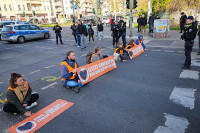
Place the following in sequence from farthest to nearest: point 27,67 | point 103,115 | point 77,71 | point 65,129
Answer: point 27,67 → point 77,71 → point 103,115 → point 65,129

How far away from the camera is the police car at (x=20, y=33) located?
15562 mm

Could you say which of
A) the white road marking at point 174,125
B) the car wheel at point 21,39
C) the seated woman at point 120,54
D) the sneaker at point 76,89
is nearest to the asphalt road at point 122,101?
the white road marking at point 174,125

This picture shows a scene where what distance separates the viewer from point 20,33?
16.0 metres

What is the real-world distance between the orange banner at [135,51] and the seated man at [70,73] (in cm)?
442

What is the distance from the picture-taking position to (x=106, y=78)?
20.5 feet

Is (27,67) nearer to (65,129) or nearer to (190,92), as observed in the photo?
(65,129)

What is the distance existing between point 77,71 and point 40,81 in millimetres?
1969

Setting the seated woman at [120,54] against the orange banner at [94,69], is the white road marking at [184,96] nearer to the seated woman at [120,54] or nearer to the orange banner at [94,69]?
the orange banner at [94,69]

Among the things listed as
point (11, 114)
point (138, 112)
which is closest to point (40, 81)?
point (11, 114)

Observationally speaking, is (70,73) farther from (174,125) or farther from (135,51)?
(135,51)

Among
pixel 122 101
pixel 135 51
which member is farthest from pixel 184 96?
pixel 135 51

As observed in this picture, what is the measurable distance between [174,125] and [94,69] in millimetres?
3441

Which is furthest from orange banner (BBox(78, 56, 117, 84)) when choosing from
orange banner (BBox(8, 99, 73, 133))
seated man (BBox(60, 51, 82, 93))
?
orange banner (BBox(8, 99, 73, 133))

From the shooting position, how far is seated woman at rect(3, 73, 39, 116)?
12.5ft
